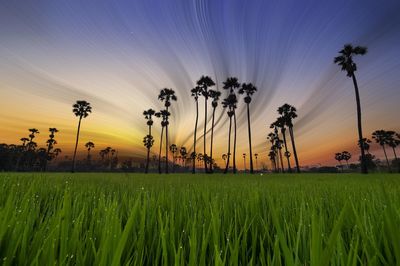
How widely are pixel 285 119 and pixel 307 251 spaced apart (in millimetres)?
75111

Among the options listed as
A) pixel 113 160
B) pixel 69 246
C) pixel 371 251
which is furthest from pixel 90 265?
pixel 113 160

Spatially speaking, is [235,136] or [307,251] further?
[235,136]

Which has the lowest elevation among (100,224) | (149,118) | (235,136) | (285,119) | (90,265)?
(90,265)

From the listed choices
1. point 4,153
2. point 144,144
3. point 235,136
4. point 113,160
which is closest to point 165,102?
point 235,136

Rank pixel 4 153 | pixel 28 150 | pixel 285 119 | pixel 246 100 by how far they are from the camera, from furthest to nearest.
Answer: pixel 28 150 → pixel 4 153 → pixel 285 119 → pixel 246 100

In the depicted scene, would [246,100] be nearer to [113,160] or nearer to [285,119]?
[285,119]

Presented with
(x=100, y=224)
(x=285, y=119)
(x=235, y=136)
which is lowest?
(x=100, y=224)

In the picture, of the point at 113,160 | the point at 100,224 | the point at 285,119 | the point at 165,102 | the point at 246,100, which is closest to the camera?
the point at 100,224

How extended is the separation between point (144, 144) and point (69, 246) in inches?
4150

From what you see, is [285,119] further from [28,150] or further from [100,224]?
[28,150]

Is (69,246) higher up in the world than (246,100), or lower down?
lower down

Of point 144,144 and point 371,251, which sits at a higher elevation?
point 144,144

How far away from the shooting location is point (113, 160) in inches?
6855

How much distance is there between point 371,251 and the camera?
1.20m
